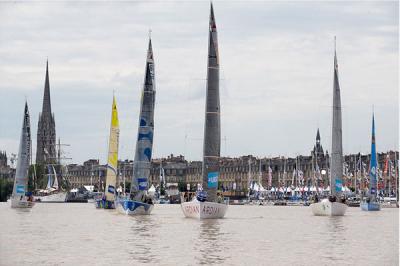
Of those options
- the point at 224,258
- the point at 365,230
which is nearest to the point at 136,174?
the point at 365,230

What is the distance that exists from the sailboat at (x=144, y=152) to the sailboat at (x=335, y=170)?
12.0m

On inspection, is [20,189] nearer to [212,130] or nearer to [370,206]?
[370,206]

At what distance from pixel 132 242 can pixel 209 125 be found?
19957 mm

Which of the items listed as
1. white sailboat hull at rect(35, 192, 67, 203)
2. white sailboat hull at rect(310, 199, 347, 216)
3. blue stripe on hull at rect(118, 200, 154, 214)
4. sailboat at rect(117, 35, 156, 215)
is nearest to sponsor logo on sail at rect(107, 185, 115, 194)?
sailboat at rect(117, 35, 156, 215)

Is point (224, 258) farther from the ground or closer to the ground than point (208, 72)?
closer to the ground

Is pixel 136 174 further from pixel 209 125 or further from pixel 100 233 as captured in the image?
pixel 100 233

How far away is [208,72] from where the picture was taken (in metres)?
59.4

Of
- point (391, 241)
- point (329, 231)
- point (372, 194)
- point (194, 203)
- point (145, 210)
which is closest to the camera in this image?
point (391, 241)

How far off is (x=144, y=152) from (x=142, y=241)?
1125 inches

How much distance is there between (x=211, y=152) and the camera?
5862 cm

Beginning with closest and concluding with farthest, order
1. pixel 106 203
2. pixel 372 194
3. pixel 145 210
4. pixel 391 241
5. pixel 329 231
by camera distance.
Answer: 1. pixel 391 241
2. pixel 329 231
3. pixel 145 210
4. pixel 106 203
5. pixel 372 194

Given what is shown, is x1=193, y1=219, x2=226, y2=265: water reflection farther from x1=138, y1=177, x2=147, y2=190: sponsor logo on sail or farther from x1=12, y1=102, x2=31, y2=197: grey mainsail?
x1=12, y1=102, x2=31, y2=197: grey mainsail

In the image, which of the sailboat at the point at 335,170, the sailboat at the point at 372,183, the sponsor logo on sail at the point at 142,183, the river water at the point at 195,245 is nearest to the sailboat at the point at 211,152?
the river water at the point at 195,245

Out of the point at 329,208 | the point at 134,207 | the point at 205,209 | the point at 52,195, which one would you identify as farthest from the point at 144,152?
the point at 52,195
